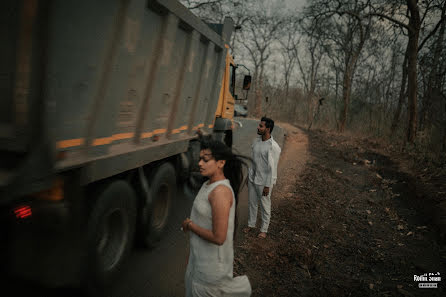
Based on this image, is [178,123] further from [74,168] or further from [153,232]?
[74,168]

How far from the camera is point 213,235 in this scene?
1.93m

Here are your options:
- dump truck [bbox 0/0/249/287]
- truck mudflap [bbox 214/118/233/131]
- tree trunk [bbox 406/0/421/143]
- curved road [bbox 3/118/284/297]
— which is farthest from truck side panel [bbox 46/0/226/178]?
tree trunk [bbox 406/0/421/143]

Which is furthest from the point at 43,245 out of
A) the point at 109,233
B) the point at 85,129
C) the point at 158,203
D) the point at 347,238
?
the point at 347,238

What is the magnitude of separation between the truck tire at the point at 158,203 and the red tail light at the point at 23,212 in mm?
1496

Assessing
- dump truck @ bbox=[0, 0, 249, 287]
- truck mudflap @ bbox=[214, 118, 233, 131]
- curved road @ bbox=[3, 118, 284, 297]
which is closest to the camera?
dump truck @ bbox=[0, 0, 249, 287]

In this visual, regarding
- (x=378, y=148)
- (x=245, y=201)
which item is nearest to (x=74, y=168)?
(x=245, y=201)

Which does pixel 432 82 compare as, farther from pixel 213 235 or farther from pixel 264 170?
pixel 213 235

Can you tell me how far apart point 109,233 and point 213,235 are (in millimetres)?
1616

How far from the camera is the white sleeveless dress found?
1.99 m

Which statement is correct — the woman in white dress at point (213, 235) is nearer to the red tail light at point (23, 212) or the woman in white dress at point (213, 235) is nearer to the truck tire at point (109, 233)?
the truck tire at point (109, 233)

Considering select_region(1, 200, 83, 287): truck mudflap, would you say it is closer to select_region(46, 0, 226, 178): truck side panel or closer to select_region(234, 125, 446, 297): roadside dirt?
select_region(46, 0, 226, 178): truck side panel

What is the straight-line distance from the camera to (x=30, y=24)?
199 cm

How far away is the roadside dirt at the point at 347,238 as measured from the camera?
3604mm

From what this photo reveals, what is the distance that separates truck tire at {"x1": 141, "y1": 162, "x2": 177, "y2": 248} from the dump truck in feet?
0.05
